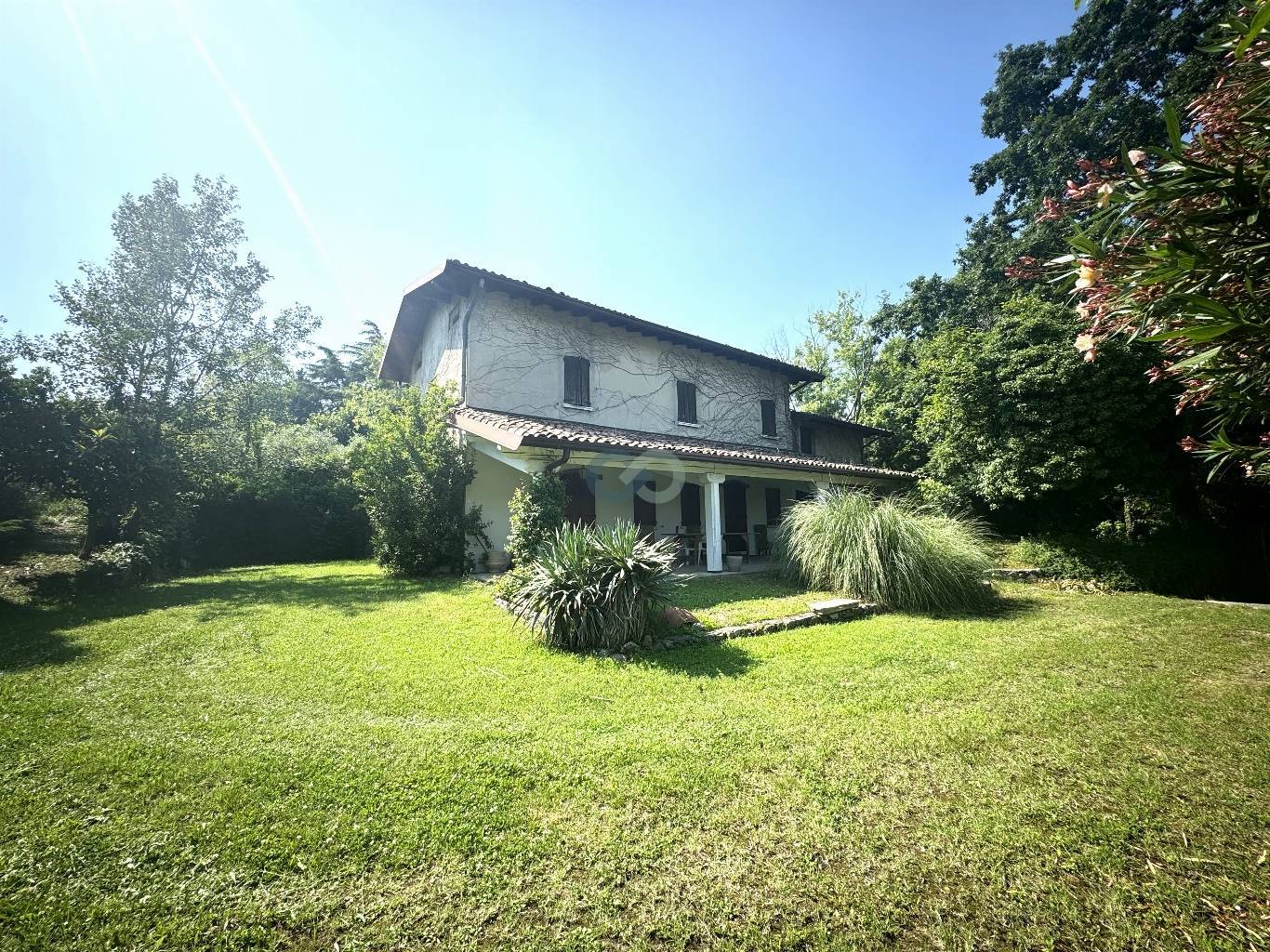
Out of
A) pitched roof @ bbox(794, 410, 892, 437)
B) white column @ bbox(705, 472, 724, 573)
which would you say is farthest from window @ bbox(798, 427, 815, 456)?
white column @ bbox(705, 472, 724, 573)

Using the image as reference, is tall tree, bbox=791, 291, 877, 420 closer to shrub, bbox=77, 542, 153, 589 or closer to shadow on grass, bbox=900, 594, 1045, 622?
shadow on grass, bbox=900, 594, 1045, 622

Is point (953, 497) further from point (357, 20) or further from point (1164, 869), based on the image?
point (357, 20)

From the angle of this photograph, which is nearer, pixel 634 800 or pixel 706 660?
pixel 634 800

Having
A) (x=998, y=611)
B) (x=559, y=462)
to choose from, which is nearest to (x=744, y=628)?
(x=559, y=462)

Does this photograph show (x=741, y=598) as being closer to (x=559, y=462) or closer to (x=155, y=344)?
(x=559, y=462)

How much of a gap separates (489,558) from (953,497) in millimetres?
11352

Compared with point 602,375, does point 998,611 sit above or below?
below

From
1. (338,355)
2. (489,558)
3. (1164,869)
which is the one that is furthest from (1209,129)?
(338,355)

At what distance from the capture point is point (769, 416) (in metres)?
16.6

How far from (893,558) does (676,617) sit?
3988 mm

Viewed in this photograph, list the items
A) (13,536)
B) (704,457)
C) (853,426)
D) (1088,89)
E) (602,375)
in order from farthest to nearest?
(853,426)
(1088,89)
(602,375)
(13,536)
(704,457)

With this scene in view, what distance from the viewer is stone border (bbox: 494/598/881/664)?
5309 mm

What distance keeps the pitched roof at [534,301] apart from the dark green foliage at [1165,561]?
28.8ft

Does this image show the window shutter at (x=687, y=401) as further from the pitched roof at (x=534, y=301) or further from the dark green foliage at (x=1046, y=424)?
the dark green foliage at (x=1046, y=424)
